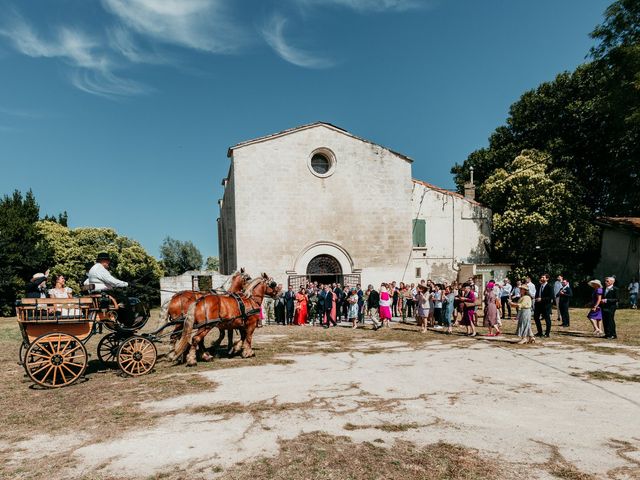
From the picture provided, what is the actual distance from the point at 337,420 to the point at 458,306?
35.3 ft

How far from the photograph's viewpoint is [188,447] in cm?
461

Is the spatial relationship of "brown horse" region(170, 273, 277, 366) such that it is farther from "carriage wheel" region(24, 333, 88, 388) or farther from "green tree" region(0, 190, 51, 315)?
"green tree" region(0, 190, 51, 315)

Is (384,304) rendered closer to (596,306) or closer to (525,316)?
(525,316)

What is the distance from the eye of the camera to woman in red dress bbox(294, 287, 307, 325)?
18.2m

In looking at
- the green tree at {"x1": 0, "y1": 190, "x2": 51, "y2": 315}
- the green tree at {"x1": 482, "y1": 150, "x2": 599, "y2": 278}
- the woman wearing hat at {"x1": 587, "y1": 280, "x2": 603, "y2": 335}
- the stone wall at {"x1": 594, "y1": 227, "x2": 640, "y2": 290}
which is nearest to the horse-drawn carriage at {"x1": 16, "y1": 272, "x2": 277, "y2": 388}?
the woman wearing hat at {"x1": 587, "y1": 280, "x2": 603, "y2": 335}

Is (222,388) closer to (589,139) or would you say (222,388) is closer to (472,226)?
(472,226)

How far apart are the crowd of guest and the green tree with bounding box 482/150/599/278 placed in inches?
161

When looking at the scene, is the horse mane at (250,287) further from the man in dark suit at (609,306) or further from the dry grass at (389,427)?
the man in dark suit at (609,306)

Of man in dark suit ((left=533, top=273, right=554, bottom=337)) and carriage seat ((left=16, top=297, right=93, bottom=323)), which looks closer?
carriage seat ((left=16, top=297, right=93, bottom=323))

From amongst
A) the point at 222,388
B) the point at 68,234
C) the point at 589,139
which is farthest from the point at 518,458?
the point at 68,234

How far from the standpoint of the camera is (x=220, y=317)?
9.23 meters

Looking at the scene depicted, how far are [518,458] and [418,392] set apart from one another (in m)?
2.46

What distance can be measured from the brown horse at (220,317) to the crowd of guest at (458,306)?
663cm

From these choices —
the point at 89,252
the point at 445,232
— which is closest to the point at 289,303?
the point at 445,232
